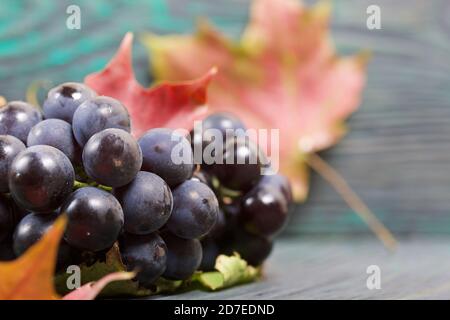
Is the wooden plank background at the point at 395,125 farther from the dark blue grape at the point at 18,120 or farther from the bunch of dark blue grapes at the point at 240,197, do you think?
the dark blue grape at the point at 18,120

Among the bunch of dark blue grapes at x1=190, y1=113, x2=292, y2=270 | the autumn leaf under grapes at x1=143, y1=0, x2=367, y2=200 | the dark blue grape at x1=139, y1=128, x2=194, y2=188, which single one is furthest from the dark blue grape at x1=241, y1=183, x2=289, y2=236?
the autumn leaf under grapes at x1=143, y1=0, x2=367, y2=200

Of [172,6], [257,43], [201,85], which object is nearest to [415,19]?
[257,43]

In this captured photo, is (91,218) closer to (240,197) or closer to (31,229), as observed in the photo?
(31,229)

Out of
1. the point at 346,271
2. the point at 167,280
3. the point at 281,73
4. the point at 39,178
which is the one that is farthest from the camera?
the point at 281,73

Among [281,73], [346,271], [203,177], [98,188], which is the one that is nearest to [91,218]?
[98,188]

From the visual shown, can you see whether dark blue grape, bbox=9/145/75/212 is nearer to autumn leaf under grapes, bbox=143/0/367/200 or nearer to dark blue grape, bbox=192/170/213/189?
dark blue grape, bbox=192/170/213/189

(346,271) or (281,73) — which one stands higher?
(281,73)

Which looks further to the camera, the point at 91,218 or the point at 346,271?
the point at 346,271

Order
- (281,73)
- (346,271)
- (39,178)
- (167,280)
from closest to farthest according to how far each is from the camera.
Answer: (39,178) → (167,280) → (346,271) → (281,73)
